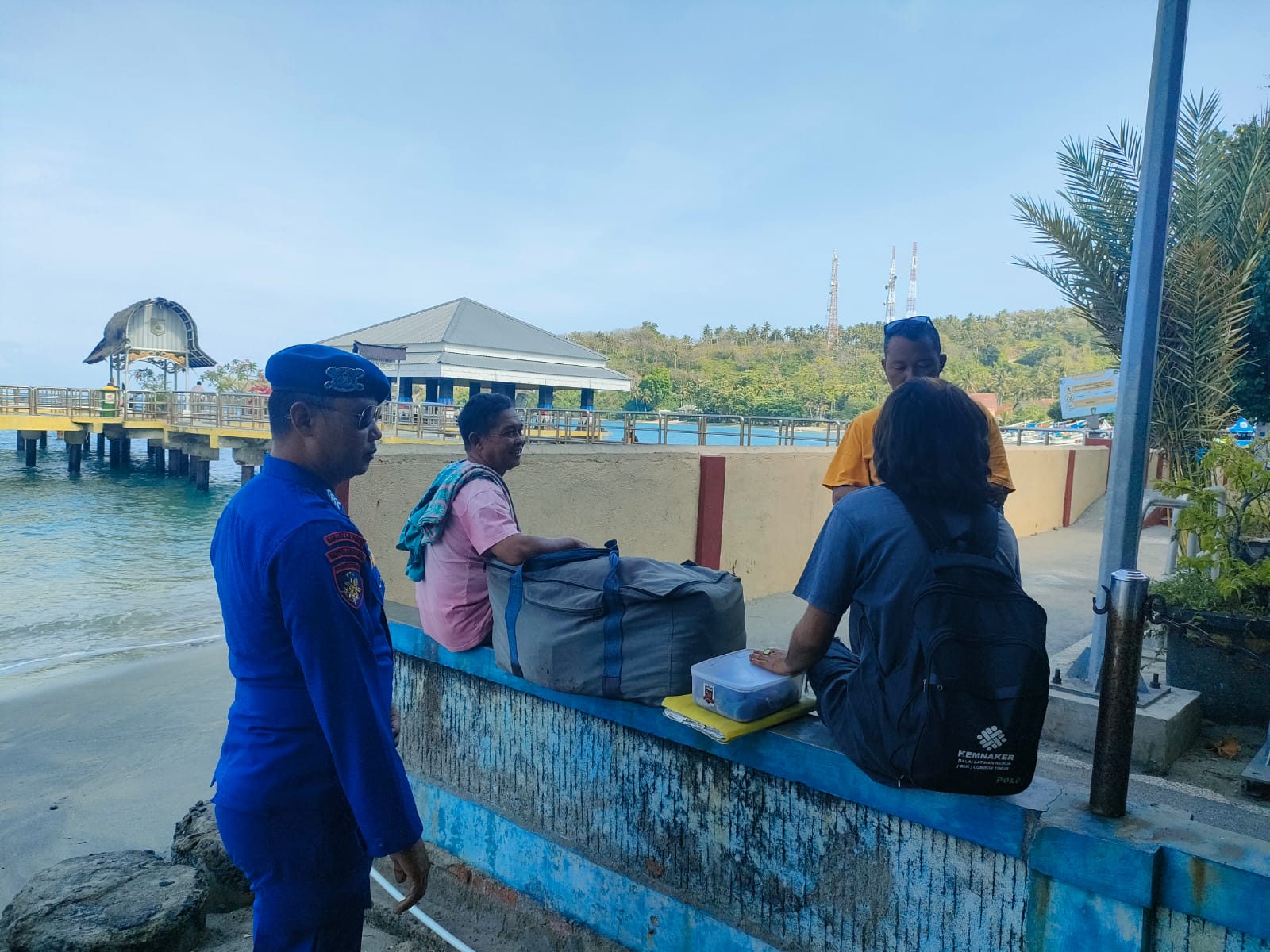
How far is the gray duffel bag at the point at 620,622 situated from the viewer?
7.35 feet

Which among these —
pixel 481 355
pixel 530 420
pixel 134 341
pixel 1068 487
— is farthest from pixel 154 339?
pixel 1068 487

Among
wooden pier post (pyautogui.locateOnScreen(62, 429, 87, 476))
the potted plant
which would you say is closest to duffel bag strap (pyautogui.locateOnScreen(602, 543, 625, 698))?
the potted plant

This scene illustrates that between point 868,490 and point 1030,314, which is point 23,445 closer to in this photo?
point 868,490

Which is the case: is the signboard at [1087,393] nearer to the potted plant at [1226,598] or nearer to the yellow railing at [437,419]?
the yellow railing at [437,419]

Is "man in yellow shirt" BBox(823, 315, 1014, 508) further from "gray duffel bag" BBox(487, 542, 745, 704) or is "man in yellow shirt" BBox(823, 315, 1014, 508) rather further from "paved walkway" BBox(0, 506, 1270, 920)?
"paved walkway" BBox(0, 506, 1270, 920)

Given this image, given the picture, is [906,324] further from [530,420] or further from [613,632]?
[530,420]

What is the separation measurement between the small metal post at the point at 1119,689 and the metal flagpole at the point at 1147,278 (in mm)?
2505

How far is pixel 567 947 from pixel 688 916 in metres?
0.53

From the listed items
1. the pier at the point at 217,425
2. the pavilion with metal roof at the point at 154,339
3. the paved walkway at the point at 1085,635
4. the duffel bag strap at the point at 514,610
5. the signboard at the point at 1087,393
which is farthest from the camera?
the pavilion with metal roof at the point at 154,339

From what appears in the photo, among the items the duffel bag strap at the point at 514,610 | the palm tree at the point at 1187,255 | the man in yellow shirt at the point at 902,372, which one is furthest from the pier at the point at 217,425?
the duffel bag strap at the point at 514,610

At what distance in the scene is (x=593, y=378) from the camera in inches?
1330

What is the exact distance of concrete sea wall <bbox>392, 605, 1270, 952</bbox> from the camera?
4.89ft

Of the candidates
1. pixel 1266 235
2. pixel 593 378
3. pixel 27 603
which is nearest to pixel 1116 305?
pixel 1266 235

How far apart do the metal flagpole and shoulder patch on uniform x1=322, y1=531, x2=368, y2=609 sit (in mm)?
3500
